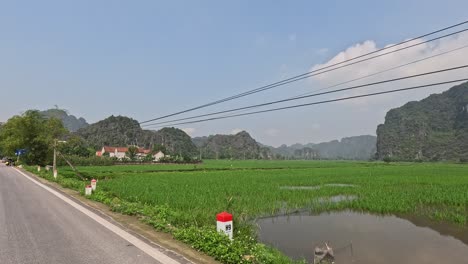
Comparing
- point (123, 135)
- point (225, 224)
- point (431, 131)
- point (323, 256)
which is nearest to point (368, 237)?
point (323, 256)

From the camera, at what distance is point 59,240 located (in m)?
7.05

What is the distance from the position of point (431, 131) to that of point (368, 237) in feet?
581

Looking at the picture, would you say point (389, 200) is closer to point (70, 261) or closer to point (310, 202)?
point (310, 202)

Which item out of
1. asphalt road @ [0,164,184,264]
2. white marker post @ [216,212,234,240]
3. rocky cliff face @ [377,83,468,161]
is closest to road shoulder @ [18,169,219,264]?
asphalt road @ [0,164,184,264]

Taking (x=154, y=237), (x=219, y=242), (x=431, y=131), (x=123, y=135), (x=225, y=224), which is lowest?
(x=154, y=237)

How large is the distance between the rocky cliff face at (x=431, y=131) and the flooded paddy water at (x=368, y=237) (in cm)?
13325

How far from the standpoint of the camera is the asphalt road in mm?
5809

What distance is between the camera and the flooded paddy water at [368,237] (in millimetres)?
8477

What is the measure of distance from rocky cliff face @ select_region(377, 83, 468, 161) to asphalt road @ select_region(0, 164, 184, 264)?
5584 inches

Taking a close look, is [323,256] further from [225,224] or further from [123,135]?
[123,135]

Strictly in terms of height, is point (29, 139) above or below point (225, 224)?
above

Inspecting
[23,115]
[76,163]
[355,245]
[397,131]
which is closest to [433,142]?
[397,131]

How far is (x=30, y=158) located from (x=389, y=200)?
161 feet

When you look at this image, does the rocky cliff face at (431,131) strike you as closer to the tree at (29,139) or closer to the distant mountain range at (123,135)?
the distant mountain range at (123,135)
